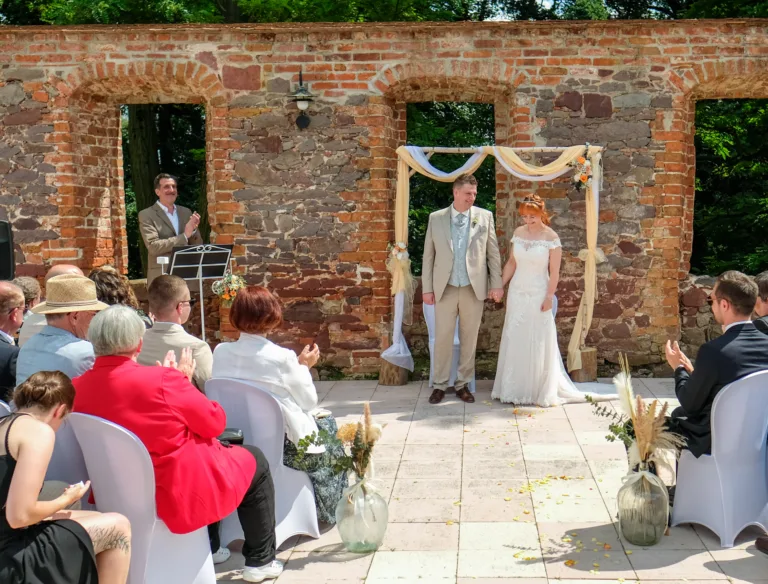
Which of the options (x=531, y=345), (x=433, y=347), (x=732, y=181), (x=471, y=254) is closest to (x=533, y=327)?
(x=531, y=345)

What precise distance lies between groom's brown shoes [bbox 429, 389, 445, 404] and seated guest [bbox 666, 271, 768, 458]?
3.04m

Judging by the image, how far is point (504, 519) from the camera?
4.42 m

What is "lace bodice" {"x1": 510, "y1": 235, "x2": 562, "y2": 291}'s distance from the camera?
6988 millimetres

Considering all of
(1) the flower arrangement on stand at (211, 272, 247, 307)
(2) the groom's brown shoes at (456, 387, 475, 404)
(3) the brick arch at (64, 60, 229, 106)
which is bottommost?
(2) the groom's brown shoes at (456, 387, 475, 404)

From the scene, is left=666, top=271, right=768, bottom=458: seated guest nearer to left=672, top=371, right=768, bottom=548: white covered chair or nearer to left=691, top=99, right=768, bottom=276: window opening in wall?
left=672, top=371, right=768, bottom=548: white covered chair

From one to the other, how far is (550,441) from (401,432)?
101 centimetres

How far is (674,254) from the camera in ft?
26.0

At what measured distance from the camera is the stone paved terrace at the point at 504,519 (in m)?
3.75

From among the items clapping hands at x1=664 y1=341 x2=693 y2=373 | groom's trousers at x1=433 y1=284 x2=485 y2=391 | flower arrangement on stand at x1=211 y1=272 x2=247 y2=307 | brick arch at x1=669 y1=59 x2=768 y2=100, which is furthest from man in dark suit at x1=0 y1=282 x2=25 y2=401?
brick arch at x1=669 y1=59 x2=768 y2=100

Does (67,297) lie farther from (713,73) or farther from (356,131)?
(713,73)

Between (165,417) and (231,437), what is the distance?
1.70 feet

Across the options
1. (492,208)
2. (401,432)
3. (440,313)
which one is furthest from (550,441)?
(492,208)

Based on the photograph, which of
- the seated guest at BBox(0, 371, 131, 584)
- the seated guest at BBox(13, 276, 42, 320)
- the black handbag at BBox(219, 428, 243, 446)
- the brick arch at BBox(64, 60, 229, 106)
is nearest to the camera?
the seated guest at BBox(0, 371, 131, 584)

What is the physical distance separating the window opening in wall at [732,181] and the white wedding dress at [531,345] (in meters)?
5.95
